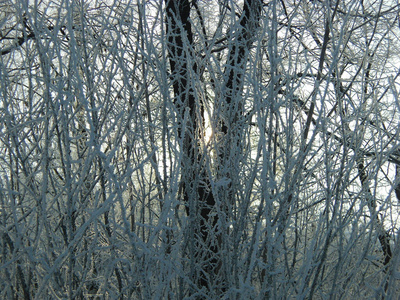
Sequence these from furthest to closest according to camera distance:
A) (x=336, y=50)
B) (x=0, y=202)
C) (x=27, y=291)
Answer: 1. (x=27, y=291)
2. (x=0, y=202)
3. (x=336, y=50)

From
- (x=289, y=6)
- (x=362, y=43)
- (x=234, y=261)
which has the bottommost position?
(x=234, y=261)

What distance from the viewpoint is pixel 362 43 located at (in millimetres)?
4051

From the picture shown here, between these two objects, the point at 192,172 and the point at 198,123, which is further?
the point at 192,172

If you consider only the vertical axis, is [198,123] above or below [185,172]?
above

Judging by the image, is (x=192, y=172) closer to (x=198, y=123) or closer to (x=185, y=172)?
(x=185, y=172)

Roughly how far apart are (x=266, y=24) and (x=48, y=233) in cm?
125

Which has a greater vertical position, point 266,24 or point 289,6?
point 289,6

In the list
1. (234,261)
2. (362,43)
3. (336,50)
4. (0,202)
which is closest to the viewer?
(336,50)

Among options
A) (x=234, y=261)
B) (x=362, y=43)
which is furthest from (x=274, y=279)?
(x=362, y=43)

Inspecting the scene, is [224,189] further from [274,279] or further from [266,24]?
[266,24]

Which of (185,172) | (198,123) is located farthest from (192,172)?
(198,123)

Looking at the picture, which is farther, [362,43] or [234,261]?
[362,43]

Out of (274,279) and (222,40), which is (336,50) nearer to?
(274,279)

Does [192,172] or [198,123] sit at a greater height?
[198,123]
